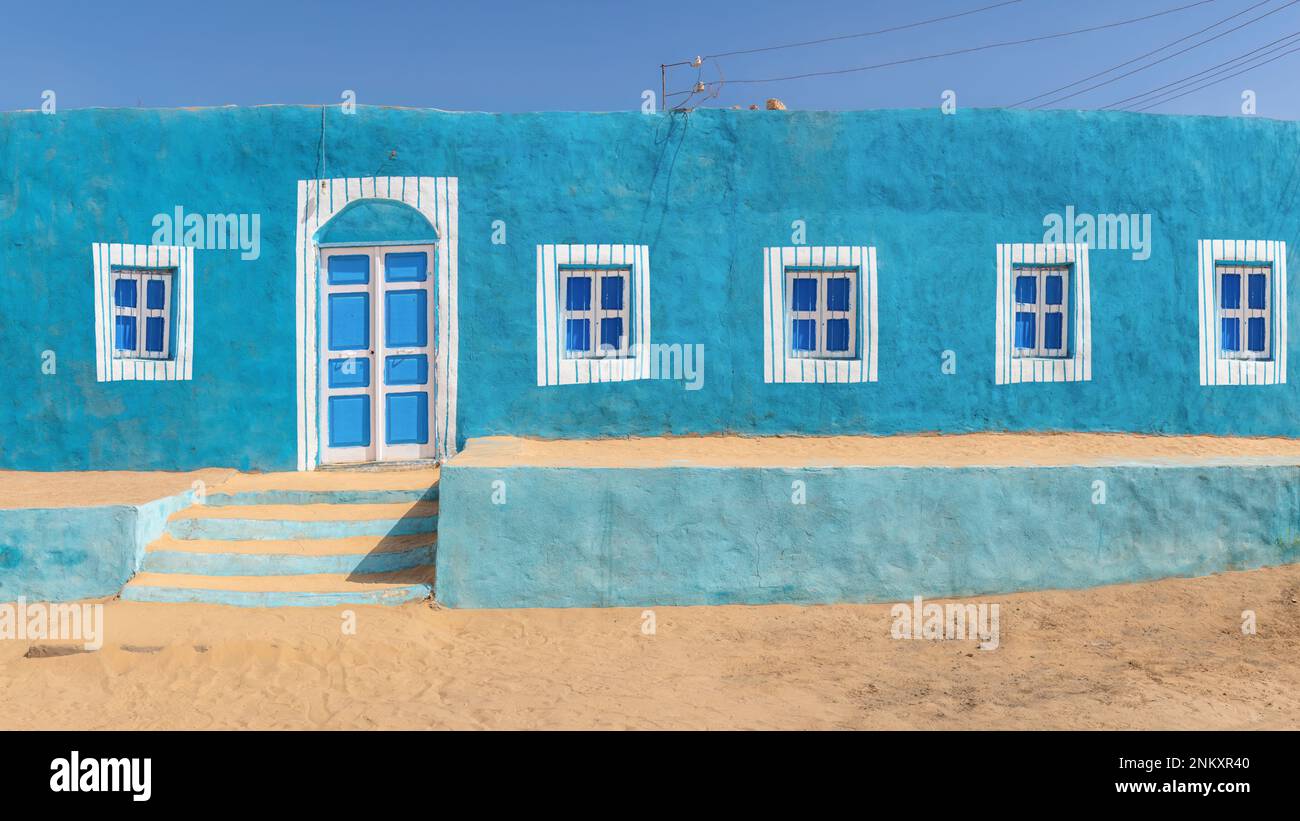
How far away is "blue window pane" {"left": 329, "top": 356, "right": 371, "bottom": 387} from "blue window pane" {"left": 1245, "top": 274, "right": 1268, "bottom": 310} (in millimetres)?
10055

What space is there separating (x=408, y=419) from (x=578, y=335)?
2.04 m

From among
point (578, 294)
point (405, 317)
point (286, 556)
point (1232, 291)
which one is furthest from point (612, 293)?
point (1232, 291)

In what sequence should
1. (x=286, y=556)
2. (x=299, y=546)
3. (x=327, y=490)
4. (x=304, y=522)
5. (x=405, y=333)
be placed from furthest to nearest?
(x=405, y=333) → (x=327, y=490) → (x=304, y=522) → (x=299, y=546) → (x=286, y=556)

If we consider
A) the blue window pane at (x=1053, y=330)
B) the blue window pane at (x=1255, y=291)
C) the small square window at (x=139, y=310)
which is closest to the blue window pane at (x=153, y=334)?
the small square window at (x=139, y=310)

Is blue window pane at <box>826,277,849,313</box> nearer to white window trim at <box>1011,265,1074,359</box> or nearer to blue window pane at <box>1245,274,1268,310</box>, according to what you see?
white window trim at <box>1011,265,1074,359</box>

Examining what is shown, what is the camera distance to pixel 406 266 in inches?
372

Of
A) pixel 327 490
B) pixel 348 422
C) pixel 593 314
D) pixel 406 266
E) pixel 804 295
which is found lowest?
pixel 327 490

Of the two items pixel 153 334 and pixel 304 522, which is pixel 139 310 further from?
pixel 304 522

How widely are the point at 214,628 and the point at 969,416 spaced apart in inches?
301

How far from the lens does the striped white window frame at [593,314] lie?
946 cm

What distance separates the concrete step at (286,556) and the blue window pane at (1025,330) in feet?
22.2

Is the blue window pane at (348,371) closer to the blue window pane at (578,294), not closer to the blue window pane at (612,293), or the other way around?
the blue window pane at (578,294)

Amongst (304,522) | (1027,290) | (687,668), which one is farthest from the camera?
(1027,290)

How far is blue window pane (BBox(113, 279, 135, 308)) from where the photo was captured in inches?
373
